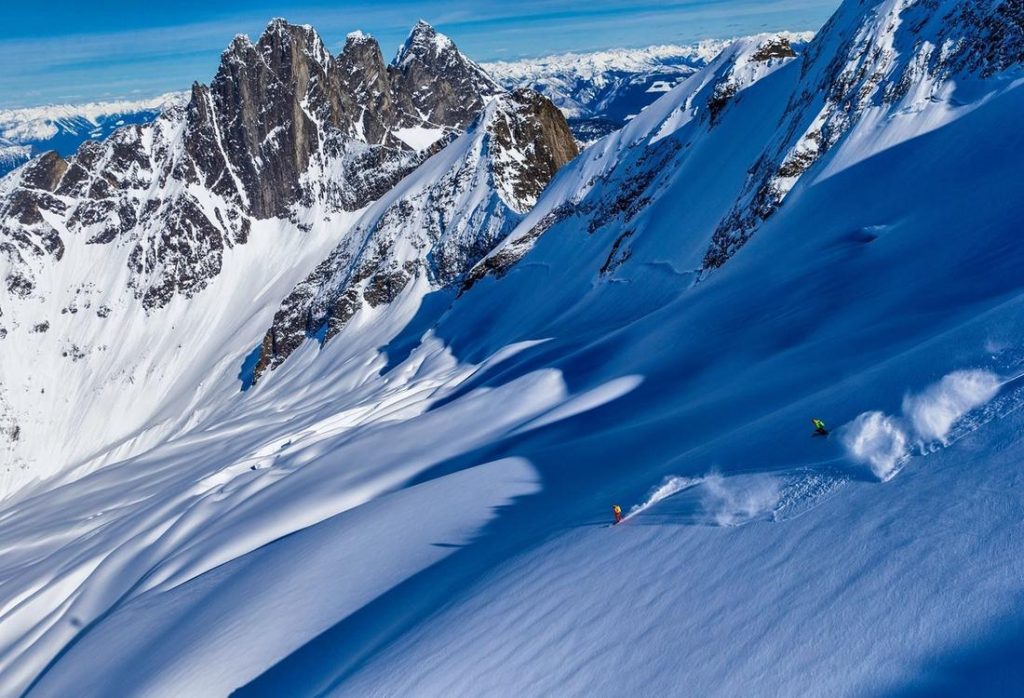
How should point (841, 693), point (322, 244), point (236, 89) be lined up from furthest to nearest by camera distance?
point (236, 89), point (322, 244), point (841, 693)

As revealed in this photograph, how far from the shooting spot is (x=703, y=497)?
9641 millimetres

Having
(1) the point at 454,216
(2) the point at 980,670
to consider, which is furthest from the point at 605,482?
(1) the point at 454,216

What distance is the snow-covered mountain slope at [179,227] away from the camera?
13825cm

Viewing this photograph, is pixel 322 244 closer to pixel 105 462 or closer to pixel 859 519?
pixel 105 462

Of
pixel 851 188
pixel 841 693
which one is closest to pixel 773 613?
pixel 841 693

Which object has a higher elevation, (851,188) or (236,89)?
(236,89)

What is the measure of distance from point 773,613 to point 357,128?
540 feet

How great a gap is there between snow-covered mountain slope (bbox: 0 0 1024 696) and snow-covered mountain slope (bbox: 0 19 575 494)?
10222 cm

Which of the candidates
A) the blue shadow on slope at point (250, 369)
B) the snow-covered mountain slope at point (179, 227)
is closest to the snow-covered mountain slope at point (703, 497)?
the blue shadow on slope at point (250, 369)

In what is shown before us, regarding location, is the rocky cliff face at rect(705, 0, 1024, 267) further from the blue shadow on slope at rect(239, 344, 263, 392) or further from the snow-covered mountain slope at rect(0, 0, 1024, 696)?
the blue shadow on slope at rect(239, 344, 263, 392)

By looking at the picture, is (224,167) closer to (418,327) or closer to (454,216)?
(454,216)

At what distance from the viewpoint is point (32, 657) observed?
2083 centimetres

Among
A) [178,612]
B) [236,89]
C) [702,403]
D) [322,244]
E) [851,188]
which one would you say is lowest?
[702,403]

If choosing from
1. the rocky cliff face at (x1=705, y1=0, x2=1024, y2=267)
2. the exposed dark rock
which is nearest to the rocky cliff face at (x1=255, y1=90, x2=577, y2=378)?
the exposed dark rock
